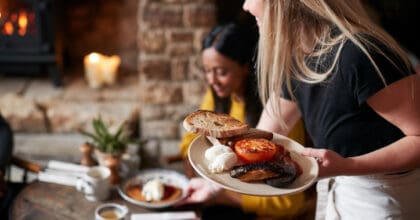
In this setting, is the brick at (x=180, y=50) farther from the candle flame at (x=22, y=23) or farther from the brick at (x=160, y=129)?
the candle flame at (x=22, y=23)

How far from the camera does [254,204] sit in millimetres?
1914

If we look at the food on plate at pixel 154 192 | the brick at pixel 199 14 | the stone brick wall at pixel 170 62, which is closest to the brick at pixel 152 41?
the stone brick wall at pixel 170 62

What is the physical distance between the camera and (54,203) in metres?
1.83

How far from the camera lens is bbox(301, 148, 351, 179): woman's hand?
123 centimetres

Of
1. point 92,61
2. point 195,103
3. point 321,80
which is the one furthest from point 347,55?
point 92,61

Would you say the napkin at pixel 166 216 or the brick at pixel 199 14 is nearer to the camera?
the napkin at pixel 166 216

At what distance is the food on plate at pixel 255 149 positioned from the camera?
1.28 metres

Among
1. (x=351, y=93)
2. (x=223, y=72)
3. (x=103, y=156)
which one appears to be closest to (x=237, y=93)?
(x=223, y=72)

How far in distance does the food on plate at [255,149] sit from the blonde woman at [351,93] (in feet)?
0.33

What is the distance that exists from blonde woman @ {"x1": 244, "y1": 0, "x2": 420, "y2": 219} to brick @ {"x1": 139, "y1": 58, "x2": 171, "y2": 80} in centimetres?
141

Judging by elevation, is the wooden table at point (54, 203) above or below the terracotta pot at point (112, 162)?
below

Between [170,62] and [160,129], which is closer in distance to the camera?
[170,62]

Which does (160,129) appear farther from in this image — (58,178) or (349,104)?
Answer: (349,104)

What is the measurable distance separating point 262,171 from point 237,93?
→ 928mm
